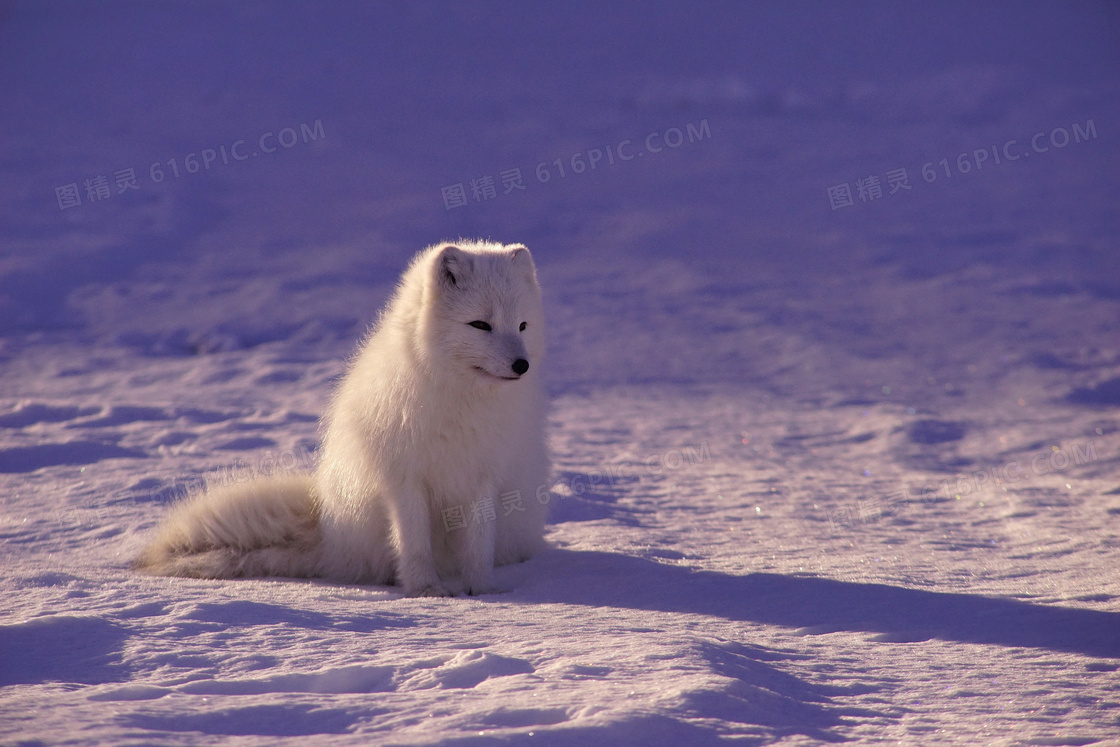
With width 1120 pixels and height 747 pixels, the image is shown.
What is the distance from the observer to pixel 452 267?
3.40 meters

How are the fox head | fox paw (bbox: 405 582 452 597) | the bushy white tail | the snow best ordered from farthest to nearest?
the bushy white tail → fox paw (bbox: 405 582 452 597) → the fox head → the snow

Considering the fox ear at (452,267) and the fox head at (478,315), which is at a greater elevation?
the fox ear at (452,267)

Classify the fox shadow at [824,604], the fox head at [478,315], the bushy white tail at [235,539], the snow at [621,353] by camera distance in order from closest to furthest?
the snow at [621,353]
the fox shadow at [824,604]
the fox head at [478,315]
the bushy white tail at [235,539]

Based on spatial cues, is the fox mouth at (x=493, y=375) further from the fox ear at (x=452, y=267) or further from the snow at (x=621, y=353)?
the snow at (x=621, y=353)

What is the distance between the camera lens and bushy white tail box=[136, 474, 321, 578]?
12.0 ft

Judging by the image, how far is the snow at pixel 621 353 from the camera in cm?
238

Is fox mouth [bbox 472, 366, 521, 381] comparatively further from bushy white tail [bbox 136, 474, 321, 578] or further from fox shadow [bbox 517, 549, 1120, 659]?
bushy white tail [bbox 136, 474, 321, 578]

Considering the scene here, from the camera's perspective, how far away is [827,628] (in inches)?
120

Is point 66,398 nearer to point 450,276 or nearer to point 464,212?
point 450,276

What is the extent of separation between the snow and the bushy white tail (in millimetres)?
183

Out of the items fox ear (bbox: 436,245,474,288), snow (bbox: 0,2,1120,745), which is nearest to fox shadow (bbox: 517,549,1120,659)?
snow (bbox: 0,2,1120,745)

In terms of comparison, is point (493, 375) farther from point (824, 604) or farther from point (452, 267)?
point (824, 604)

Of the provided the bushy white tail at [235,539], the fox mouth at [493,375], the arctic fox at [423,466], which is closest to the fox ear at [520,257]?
the arctic fox at [423,466]

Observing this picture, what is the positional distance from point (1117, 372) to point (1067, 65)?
9.77m
